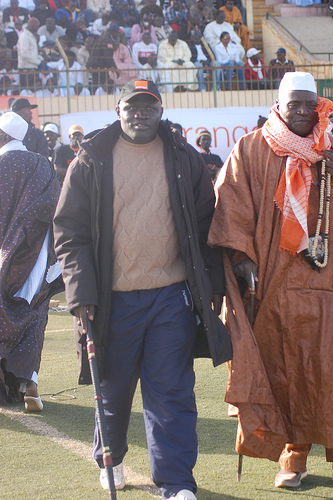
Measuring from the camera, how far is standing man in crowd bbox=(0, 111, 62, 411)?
578cm

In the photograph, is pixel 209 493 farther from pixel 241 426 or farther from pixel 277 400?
pixel 277 400

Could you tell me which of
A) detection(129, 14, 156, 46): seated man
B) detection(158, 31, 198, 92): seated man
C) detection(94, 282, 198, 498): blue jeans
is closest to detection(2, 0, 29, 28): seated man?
detection(129, 14, 156, 46): seated man

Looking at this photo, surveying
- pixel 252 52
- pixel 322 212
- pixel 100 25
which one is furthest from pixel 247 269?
pixel 252 52

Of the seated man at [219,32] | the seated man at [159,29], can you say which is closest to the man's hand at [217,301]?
the seated man at [159,29]

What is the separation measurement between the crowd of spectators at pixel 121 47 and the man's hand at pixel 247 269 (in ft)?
38.2

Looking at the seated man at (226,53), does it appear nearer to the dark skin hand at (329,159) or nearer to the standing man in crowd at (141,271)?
the dark skin hand at (329,159)

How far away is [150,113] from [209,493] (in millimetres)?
1965

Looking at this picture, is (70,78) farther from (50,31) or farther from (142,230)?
(142,230)

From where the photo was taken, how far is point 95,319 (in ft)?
12.9

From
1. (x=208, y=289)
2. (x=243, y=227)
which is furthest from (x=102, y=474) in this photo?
(x=243, y=227)

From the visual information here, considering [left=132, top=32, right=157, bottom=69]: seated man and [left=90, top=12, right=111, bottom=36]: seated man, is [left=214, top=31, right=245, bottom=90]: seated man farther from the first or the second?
[left=90, top=12, right=111, bottom=36]: seated man

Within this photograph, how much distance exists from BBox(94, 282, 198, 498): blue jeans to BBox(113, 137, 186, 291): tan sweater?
0.08 m

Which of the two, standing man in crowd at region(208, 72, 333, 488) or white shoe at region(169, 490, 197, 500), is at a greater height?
standing man in crowd at region(208, 72, 333, 488)

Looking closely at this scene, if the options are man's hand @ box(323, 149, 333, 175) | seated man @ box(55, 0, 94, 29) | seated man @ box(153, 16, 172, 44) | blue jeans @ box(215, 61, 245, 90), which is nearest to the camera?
man's hand @ box(323, 149, 333, 175)
